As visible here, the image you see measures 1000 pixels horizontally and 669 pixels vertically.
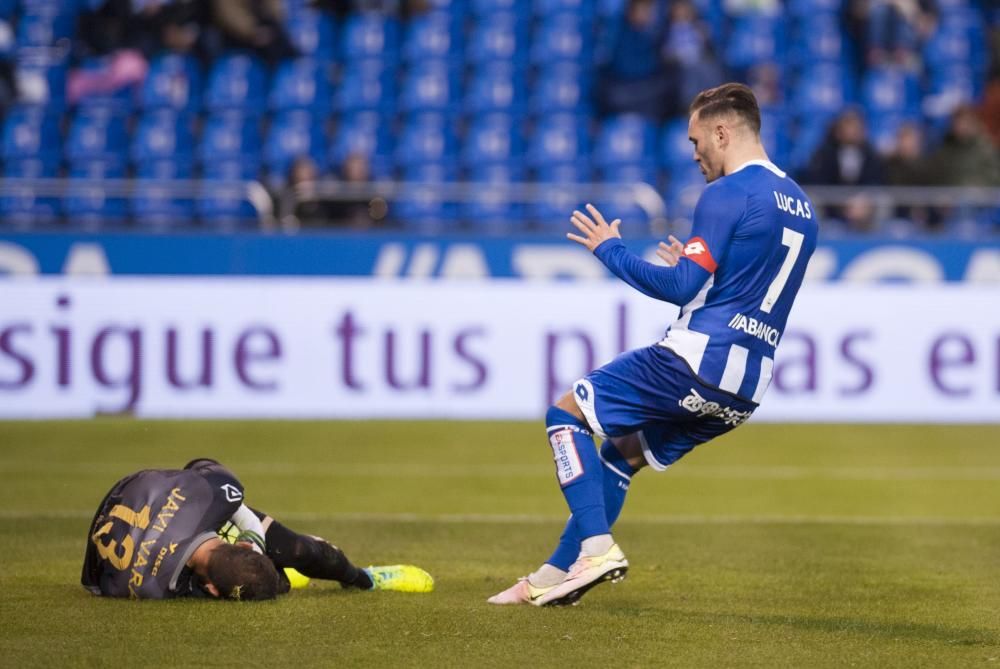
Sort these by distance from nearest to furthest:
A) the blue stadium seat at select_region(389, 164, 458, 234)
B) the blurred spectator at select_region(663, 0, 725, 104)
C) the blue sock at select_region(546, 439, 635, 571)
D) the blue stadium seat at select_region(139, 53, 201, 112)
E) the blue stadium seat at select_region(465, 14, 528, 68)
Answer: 1. the blue sock at select_region(546, 439, 635, 571)
2. the blue stadium seat at select_region(389, 164, 458, 234)
3. the blurred spectator at select_region(663, 0, 725, 104)
4. the blue stadium seat at select_region(139, 53, 201, 112)
5. the blue stadium seat at select_region(465, 14, 528, 68)

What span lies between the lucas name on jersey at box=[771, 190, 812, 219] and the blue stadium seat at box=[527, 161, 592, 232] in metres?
9.37

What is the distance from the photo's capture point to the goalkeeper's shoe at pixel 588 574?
6531 mm

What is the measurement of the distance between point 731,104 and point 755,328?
918 mm

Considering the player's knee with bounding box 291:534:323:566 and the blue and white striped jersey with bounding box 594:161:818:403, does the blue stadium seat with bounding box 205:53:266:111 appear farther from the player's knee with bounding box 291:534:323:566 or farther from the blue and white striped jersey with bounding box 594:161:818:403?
the blue and white striped jersey with bounding box 594:161:818:403

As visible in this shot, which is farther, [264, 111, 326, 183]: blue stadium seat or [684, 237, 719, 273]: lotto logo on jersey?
[264, 111, 326, 183]: blue stadium seat

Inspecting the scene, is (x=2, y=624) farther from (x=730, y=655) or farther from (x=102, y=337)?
(x=102, y=337)

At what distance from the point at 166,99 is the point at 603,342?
660 cm

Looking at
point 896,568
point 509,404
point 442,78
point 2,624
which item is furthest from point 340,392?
point 2,624

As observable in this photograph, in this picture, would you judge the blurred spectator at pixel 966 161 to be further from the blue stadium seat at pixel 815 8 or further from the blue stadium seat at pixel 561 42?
the blue stadium seat at pixel 561 42

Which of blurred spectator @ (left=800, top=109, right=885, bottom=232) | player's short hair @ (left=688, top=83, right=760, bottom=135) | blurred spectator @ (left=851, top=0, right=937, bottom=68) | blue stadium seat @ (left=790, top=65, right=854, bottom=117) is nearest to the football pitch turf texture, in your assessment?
player's short hair @ (left=688, top=83, right=760, bottom=135)

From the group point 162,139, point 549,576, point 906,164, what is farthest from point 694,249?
point 162,139

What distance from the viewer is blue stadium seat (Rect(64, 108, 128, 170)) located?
18.6m

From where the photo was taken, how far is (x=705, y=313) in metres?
6.66

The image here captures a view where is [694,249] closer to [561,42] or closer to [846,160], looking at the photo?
[846,160]
